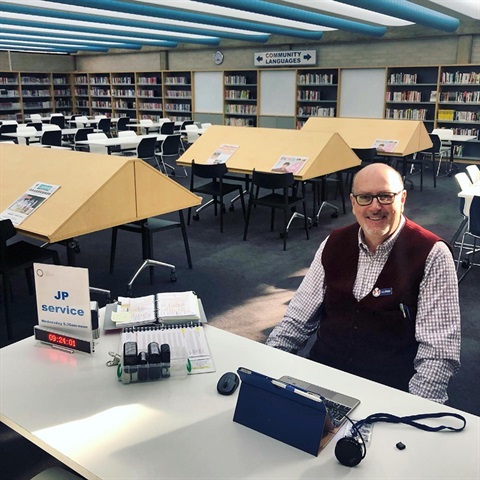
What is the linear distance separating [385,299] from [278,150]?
438 centimetres

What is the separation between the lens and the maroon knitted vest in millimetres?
1814

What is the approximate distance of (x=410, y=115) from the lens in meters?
11.1

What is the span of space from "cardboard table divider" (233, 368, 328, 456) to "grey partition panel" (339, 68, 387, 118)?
1104 centimetres

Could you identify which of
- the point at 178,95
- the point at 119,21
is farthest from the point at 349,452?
the point at 178,95

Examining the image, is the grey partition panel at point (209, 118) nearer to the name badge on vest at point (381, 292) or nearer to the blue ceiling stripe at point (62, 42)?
the blue ceiling stripe at point (62, 42)

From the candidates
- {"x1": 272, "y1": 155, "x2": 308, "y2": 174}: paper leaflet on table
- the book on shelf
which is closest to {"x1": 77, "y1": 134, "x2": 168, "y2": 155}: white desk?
{"x1": 272, "y1": 155, "x2": 308, "y2": 174}: paper leaflet on table

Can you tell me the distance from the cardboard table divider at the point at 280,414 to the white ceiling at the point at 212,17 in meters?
6.39

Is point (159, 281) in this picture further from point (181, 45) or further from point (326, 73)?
point (181, 45)

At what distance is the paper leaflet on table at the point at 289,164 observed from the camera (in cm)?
562

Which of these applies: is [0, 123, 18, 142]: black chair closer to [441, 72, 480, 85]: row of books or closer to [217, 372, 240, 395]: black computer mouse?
[441, 72, 480, 85]: row of books

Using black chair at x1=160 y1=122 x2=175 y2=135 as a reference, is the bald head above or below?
above

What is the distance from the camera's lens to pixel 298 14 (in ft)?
27.8

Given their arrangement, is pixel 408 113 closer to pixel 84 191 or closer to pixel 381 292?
pixel 84 191

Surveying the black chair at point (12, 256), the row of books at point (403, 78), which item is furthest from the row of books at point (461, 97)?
the black chair at point (12, 256)
